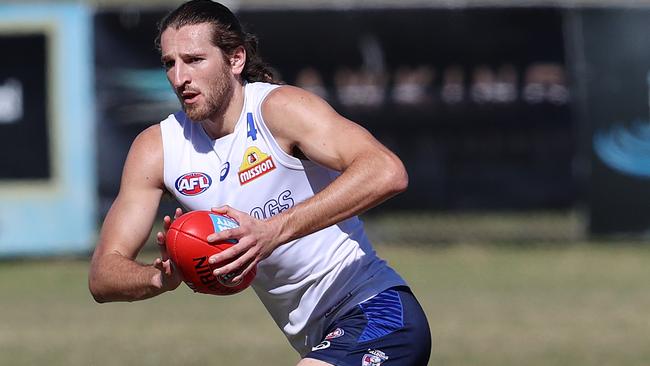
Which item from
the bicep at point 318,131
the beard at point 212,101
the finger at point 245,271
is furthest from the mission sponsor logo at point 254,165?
the finger at point 245,271

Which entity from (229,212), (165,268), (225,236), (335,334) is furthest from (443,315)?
(225,236)

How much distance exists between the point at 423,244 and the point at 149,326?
533 cm

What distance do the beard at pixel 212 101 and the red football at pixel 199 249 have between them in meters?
0.51

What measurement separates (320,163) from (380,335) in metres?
0.71

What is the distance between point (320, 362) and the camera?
16.8 ft

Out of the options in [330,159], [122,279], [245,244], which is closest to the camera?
[245,244]

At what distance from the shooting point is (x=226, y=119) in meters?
5.52

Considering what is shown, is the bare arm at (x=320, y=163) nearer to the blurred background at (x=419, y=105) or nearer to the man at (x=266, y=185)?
the man at (x=266, y=185)

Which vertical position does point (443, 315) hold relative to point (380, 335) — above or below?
below

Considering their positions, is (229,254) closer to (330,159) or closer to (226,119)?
(330,159)

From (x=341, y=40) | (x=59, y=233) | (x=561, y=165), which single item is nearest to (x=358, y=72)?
(x=341, y=40)

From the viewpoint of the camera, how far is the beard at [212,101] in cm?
539

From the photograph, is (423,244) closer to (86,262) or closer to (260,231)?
(86,262)

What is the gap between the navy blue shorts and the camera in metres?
5.21
